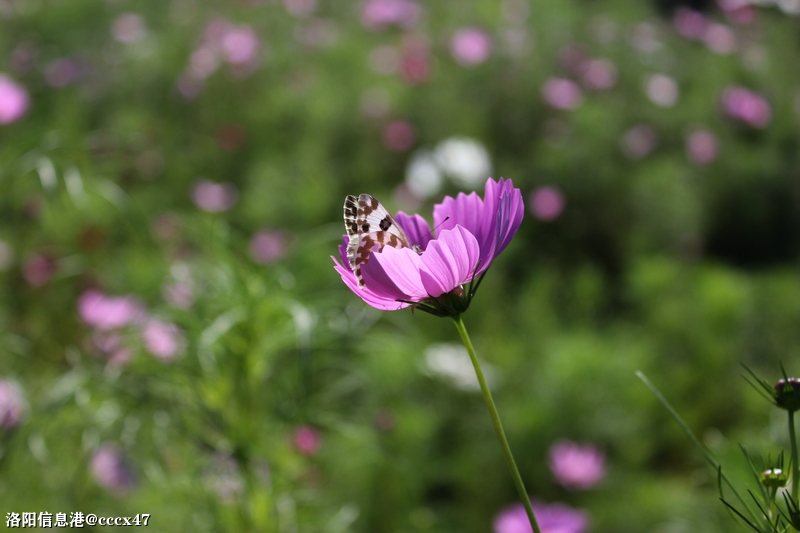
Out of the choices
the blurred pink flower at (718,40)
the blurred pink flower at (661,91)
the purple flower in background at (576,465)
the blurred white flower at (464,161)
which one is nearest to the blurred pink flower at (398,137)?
the blurred white flower at (464,161)

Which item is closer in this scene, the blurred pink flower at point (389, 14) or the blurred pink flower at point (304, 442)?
the blurred pink flower at point (304, 442)

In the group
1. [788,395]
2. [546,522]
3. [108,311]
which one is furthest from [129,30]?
[788,395]

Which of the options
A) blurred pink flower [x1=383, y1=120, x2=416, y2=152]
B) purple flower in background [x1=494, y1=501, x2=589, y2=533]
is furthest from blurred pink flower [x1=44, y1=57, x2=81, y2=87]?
purple flower in background [x1=494, y1=501, x2=589, y2=533]

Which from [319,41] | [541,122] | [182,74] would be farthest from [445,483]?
[319,41]

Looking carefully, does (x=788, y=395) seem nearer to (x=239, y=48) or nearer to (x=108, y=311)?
(x=108, y=311)

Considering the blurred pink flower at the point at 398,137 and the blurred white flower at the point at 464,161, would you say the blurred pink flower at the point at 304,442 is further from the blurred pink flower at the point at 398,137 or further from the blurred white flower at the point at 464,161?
the blurred pink flower at the point at 398,137

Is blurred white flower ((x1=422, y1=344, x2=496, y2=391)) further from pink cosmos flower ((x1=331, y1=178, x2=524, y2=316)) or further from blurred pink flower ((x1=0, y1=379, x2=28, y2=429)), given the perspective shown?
pink cosmos flower ((x1=331, y1=178, x2=524, y2=316))

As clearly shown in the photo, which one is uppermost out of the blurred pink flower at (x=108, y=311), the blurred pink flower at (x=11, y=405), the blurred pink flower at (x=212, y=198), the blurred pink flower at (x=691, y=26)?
the blurred pink flower at (x=11, y=405)
